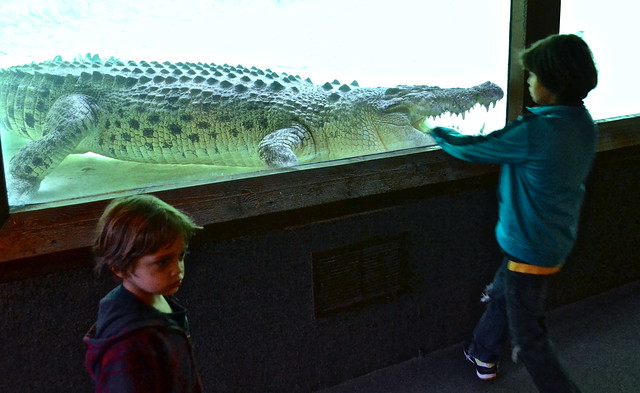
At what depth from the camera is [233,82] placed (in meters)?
2.59

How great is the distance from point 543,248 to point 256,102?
141cm

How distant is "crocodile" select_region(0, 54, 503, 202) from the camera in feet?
7.50

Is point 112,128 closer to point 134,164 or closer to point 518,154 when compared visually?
point 134,164

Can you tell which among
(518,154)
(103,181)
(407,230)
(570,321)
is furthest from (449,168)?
(103,181)

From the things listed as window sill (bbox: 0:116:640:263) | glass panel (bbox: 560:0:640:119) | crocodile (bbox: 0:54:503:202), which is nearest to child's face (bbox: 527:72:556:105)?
window sill (bbox: 0:116:640:263)

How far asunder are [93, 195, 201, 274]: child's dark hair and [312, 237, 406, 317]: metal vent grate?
1.00 metres

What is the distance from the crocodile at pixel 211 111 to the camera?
2287 mm

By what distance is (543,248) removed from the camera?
1.79 meters

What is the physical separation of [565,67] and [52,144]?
5.91 feet

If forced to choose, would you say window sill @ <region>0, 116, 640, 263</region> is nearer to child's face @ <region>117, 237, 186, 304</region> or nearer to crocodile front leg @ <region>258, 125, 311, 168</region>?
crocodile front leg @ <region>258, 125, 311, 168</region>

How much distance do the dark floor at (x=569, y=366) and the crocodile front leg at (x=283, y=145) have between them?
2.99 ft

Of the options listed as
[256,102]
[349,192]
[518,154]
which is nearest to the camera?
[518,154]

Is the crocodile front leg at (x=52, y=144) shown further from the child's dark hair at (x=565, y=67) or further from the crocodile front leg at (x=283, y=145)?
the child's dark hair at (x=565, y=67)

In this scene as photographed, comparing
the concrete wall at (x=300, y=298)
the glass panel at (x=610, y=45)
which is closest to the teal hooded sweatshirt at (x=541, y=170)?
the concrete wall at (x=300, y=298)
